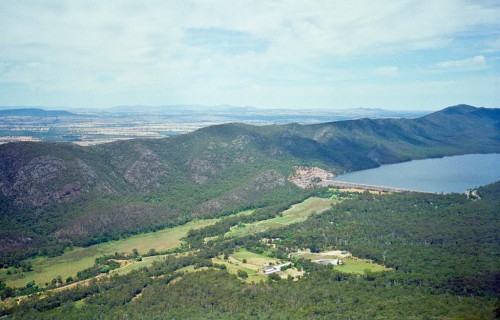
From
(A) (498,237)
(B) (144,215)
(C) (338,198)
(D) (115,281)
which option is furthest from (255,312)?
(C) (338,198)

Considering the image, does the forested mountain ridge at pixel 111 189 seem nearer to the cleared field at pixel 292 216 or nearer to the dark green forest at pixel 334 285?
the cleared field at pixel 292 216

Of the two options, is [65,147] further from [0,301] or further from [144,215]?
[0,301]

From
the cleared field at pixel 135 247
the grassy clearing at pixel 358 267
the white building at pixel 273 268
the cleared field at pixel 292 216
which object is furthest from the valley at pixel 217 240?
the grassy clearing at pixel 358 267

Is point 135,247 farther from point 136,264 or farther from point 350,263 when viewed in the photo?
point 350,263

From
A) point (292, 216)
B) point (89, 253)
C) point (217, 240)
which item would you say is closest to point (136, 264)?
point (89, 253)

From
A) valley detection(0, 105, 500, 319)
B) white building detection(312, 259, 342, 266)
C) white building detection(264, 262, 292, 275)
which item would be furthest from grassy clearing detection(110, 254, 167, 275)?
white building detection(312, 259, 342, 266)

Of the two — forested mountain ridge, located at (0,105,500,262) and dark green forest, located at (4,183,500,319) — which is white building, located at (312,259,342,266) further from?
forested mountain ridge, located at (0,105,500,262)
